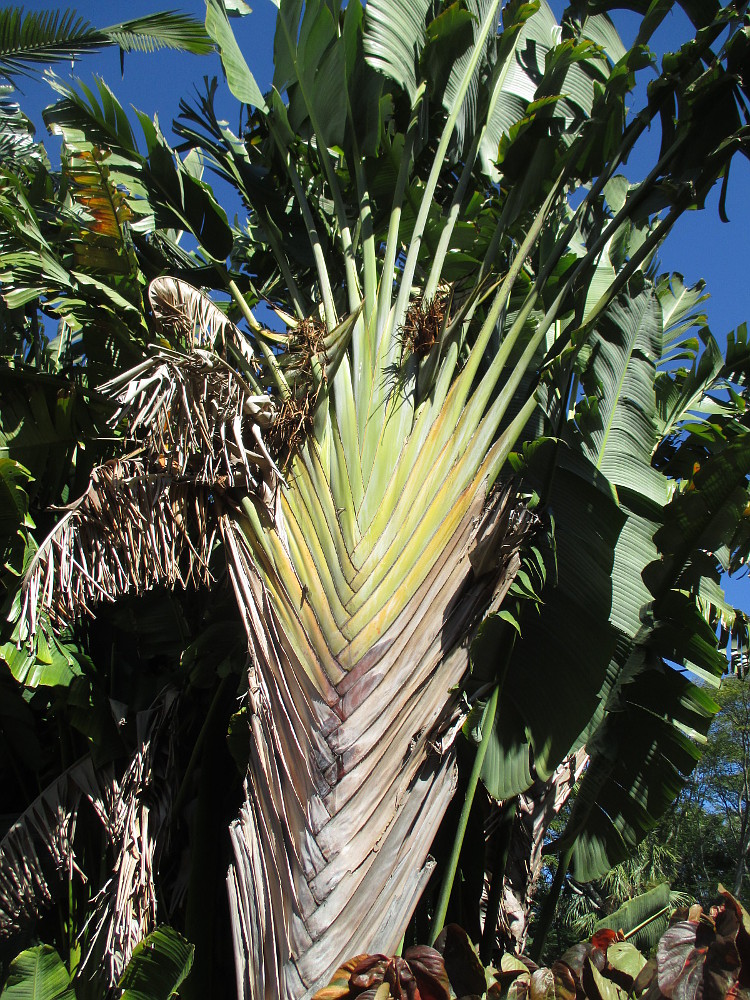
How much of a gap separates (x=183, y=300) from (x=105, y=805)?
228cm

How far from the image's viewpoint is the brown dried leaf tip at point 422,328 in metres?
3.47

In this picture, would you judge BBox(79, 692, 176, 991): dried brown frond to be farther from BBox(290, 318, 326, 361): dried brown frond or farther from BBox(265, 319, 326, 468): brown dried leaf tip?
BBox(290, 318, 326, 361): dried brown frond

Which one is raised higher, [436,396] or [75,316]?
[436,396]

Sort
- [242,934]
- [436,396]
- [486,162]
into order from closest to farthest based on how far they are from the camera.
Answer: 1. [242,934]
2. [436,396]
3. [486,162]

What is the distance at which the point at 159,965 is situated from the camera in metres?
2.41

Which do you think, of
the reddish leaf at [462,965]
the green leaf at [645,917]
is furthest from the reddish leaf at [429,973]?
the green leaf at [645,917]

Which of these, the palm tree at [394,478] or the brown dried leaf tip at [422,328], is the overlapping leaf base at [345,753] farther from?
the brown dried leaf tip at [422,328]

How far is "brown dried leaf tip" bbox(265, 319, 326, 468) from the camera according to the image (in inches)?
128

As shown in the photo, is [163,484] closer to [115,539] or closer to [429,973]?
[115,539]

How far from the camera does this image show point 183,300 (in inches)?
137

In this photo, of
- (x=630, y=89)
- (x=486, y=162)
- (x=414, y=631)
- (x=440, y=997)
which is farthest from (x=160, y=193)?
(x=440, y=997)

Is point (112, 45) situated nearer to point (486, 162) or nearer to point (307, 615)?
point (486, 162)

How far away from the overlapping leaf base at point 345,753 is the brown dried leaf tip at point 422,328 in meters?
0.87

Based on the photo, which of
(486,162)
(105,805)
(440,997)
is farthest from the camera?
(486,162)
